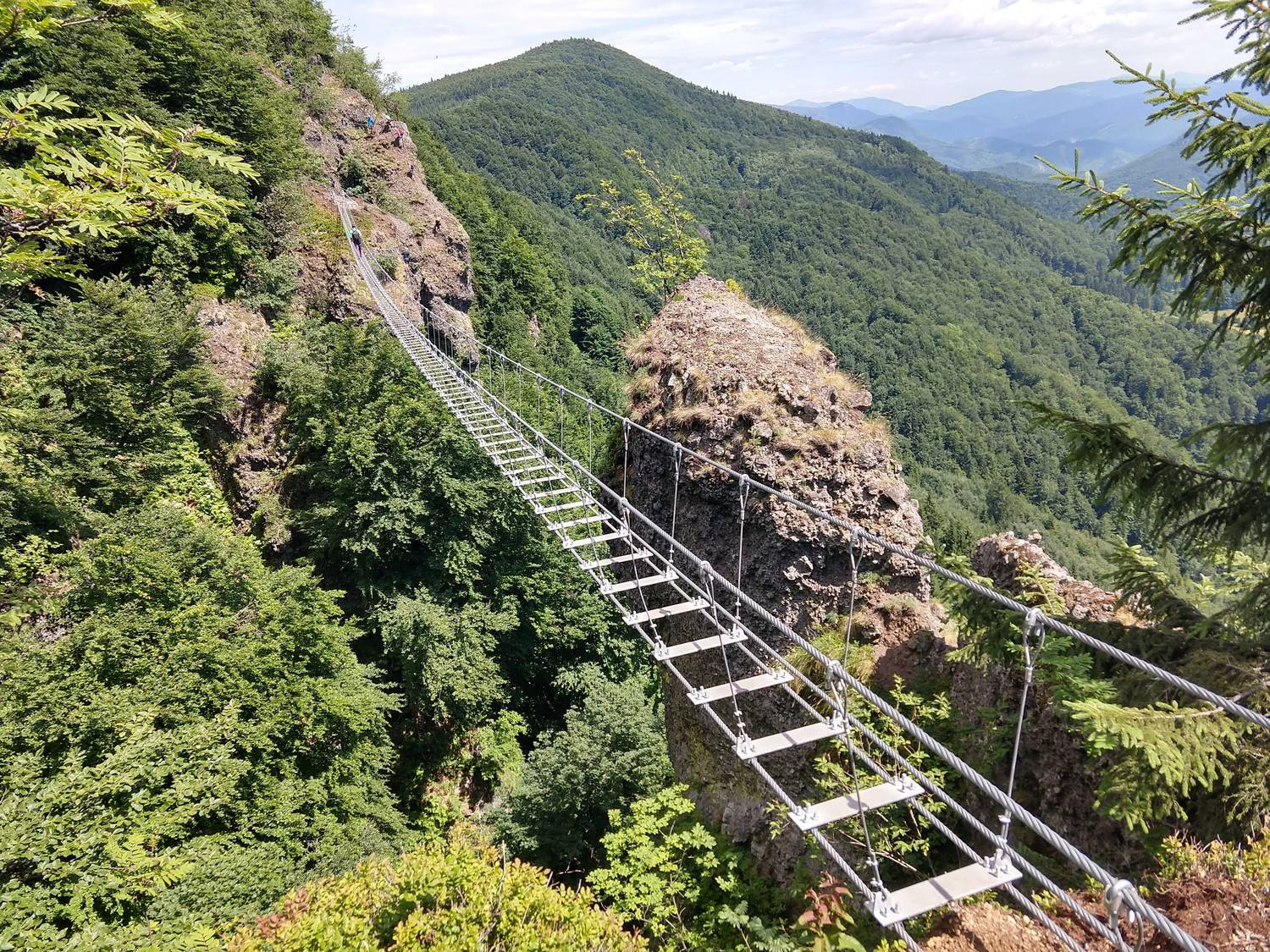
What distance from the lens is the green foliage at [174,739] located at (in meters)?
6.59

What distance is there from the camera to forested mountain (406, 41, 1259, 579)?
291 feet

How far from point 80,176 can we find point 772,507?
20.6ft

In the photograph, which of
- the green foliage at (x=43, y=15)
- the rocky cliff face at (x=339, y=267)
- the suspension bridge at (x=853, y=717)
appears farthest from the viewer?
the rocky cliff face at (x=339, y=267)

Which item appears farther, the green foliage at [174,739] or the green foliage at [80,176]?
the green foliage at [174,739]

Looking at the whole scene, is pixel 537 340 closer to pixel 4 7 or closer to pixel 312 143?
pixel 312 143

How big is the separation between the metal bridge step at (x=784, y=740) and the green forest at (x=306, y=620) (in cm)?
84

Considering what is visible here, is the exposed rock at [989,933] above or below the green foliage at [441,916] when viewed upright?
above

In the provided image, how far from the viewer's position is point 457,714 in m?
14.0

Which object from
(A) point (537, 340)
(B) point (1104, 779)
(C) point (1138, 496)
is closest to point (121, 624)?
(B) point (1104, 779)

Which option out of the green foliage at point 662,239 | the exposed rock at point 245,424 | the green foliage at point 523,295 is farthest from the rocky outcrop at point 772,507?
the green foliage at point 523,295

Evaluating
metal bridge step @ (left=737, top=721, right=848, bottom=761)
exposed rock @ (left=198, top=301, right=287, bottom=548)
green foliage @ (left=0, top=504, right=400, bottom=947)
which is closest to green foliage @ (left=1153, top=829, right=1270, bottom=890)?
metal bridge step @ (left=737, top=721, right=848, bottom=761)

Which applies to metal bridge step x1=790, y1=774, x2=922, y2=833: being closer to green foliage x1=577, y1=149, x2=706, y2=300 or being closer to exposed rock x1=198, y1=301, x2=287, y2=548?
green foliage x1=577, y1=149, x2=706, y2=300

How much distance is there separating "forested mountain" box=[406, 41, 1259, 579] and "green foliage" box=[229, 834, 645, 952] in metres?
46.2

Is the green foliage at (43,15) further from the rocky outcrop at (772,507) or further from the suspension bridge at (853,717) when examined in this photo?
the rocky outcrop at (772,507)
